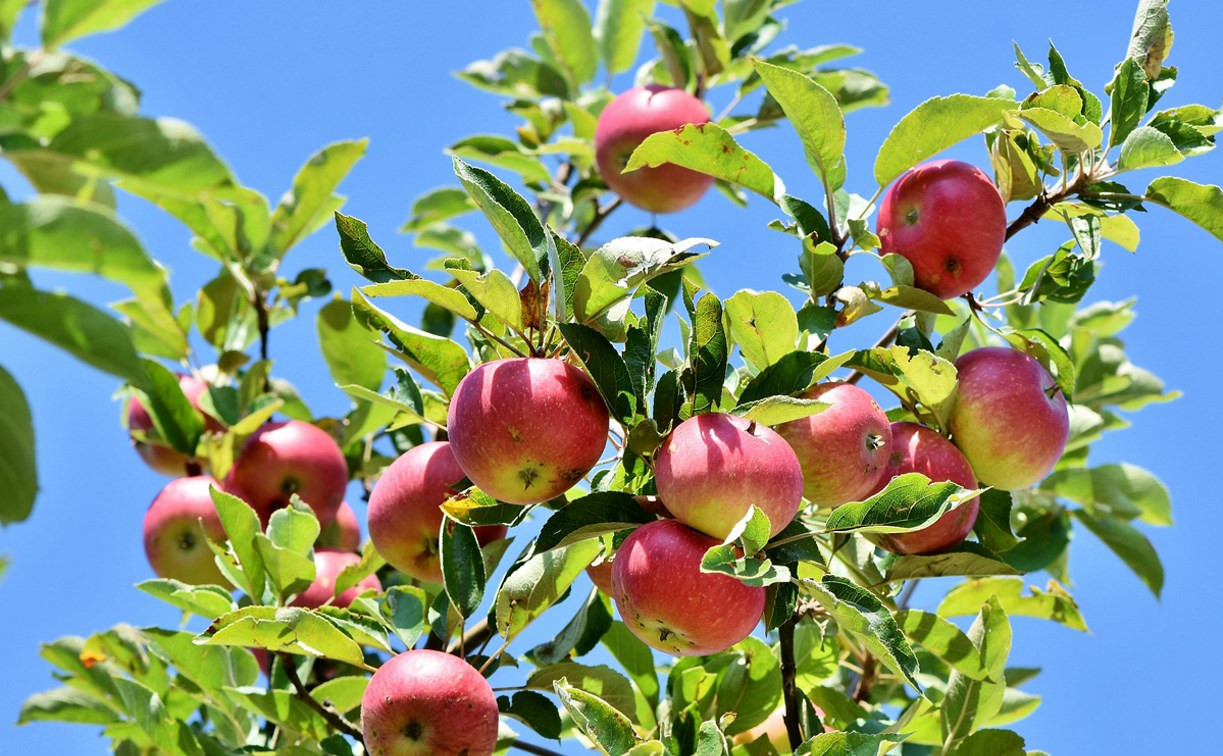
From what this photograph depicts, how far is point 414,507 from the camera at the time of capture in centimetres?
220

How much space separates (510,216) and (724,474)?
19.1 inches

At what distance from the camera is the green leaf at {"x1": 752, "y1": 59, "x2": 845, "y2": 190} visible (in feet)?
6.85

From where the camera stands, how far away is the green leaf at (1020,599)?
2.63m

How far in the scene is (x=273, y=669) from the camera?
2.50 meters

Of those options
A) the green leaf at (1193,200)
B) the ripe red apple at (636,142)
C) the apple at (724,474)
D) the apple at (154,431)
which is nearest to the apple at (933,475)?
the apple at (724,474)

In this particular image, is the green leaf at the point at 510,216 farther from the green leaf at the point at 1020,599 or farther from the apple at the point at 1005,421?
the green leaf at the point at 1020,599

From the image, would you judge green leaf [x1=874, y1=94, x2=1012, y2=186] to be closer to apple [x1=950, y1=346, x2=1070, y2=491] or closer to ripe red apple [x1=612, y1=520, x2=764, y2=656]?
apple [x1=950, y1=346, x2=1070, y2=491]

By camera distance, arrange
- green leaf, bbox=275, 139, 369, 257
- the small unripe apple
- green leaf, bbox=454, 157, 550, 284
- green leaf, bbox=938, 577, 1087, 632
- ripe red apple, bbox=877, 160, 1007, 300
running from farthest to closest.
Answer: green leaf, bbox=275, 139, 369, 257 → green leaf, bbox=938, 577, 1087, 632 → ripe red apple, bbox=877, 160, 1007, 300 → the small unripe apple → green leaf, bbox=454, 157, 550, 284

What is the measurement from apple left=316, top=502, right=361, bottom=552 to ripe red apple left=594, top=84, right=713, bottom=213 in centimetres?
117

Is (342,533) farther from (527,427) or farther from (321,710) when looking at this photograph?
(527,427)

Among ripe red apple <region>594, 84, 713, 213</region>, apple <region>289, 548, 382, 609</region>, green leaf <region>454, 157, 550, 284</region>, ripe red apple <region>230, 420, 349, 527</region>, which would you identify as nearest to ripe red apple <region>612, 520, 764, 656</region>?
green leaf <region>454, 157, 550, 284</region>

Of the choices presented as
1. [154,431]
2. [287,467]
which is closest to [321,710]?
[287,467]

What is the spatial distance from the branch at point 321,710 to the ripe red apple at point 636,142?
161cm

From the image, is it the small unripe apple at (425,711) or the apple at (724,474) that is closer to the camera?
the apple at (724,474)
